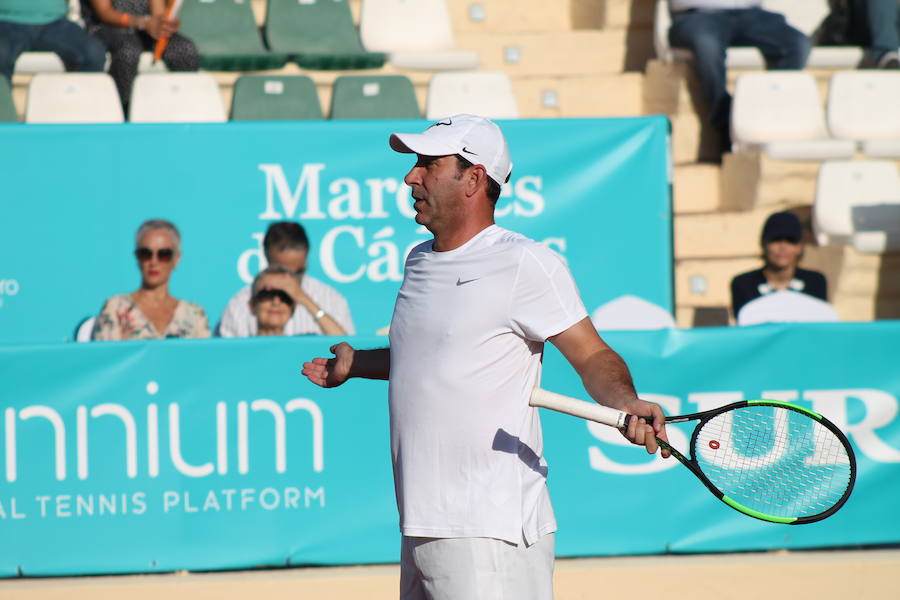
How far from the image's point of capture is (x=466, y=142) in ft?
10.1

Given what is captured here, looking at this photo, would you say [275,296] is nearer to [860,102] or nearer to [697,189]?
[697,189]

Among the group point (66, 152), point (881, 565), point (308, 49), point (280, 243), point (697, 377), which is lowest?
point (881, 565)

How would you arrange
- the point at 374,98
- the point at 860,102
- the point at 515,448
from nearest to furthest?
the point at 515,448 < the point at 374,98 < the point at 860,102

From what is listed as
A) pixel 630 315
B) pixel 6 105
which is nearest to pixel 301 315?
pixel 630 315

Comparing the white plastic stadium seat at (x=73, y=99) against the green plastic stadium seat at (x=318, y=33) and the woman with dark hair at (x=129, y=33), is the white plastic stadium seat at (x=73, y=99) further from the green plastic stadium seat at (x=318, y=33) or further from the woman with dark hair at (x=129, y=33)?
the green plastic stadium seat at (x=318, y=33)

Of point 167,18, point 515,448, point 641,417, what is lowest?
point 515,448

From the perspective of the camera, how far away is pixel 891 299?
8.87 m

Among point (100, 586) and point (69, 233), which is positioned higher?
point (69, 233)

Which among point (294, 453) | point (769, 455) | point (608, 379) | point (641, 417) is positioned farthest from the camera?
point (294, 453)

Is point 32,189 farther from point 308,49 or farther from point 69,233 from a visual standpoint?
point 308,49

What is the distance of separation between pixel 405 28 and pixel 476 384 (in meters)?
7.21

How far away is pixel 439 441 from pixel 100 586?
9.50 feet

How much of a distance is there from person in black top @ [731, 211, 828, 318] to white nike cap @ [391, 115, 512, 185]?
4.85 m

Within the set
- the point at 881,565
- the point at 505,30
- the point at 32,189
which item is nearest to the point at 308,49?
the point at 505,30
